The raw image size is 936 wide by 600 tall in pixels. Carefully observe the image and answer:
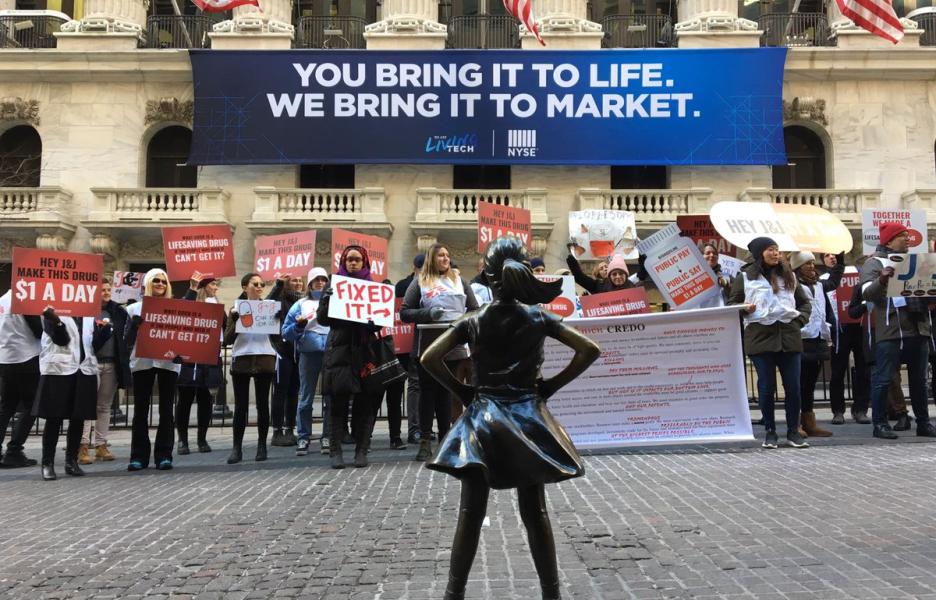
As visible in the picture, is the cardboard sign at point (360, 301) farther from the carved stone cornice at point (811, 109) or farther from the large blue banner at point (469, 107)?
the carved stone cornice at point (811, 109)

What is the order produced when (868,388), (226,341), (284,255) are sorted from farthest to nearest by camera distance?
1. (284,255)
2. (868,388)
3. (226,341)

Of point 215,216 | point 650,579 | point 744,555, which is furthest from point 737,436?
point 215,216

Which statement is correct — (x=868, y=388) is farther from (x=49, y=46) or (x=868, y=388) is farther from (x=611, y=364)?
(x=49, y=46)

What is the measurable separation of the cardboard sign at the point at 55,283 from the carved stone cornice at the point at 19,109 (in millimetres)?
20199

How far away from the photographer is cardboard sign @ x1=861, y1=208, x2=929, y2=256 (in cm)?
985

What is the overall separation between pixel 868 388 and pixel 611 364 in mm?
4944

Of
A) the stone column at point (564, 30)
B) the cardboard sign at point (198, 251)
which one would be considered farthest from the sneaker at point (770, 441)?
the stone column at point (564, 30)

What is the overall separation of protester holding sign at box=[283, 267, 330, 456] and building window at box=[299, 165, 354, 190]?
16201 millimetres

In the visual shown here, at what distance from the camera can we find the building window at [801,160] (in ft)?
81.3

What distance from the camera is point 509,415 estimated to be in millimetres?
3012

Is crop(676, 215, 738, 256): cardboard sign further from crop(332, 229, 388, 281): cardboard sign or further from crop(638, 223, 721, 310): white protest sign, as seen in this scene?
crop(332, 229, 388, 281): cardboard sign

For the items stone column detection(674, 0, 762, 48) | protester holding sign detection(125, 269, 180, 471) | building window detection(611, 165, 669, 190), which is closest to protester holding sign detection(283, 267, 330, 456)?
protester holding sign detection(125, 269, 180, 471)

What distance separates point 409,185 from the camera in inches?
937

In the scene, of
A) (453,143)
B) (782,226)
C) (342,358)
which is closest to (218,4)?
(453,143)
